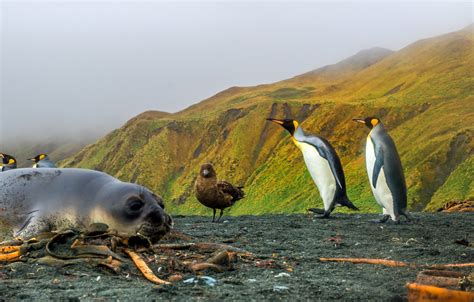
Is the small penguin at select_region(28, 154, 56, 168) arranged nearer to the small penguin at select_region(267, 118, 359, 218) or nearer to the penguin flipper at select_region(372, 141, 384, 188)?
the small penguin at select_region(267, 118, 359, 218)

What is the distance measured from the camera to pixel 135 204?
531cm

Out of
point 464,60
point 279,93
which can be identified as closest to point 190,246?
point 464,60

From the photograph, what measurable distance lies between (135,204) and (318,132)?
4497cm

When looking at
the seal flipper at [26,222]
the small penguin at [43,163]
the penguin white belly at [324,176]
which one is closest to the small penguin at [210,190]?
the penguin white belly at [324,176]

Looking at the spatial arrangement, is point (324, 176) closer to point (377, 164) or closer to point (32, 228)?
point (377, 164)

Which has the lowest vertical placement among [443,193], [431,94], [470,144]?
[443,193]

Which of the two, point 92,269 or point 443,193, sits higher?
point 92,269

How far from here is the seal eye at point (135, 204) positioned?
5.30 meters

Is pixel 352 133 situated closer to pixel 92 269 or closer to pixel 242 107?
pixel 242 107

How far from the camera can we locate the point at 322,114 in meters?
52.4

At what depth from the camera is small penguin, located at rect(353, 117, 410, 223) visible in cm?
1148

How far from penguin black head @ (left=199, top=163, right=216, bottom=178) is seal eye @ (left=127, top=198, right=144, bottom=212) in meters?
5.81

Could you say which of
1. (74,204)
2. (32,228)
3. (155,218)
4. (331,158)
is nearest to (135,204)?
(155,218)

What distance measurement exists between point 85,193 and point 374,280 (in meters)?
2.73
